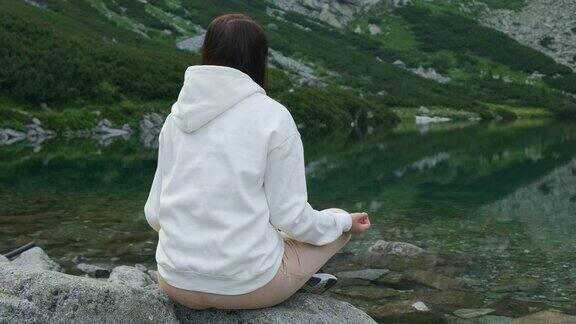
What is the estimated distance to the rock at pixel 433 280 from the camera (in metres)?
10.2

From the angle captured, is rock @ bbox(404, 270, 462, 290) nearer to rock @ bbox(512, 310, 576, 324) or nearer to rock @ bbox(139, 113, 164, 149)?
rock @ bbox(512, 310, 576, 324)

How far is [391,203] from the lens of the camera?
1947cm

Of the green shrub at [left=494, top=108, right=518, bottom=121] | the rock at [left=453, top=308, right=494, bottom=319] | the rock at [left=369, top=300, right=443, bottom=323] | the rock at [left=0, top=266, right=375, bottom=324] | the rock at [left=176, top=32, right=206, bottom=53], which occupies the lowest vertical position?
the rock at [left=176, top=32, right=206, bottom=53]

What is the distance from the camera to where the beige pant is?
471cm

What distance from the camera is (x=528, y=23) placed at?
129375 millimetres

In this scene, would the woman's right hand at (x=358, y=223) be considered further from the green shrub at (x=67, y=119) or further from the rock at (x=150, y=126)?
the rock at (x=150, y=126)

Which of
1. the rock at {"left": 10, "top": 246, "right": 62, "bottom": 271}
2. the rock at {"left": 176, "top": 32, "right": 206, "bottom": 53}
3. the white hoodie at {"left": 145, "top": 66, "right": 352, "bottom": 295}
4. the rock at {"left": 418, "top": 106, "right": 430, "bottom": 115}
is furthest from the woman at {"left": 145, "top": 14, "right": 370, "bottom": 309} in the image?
the rock at {"left": 418, "top": 106, "right": 430, "bottom": 115}

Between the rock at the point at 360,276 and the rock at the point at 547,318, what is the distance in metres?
2.58

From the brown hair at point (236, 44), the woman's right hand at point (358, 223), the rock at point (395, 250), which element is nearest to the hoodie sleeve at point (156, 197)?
the brown hair at point (236, 44)

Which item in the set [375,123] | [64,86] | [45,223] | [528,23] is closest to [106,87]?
[64,86]

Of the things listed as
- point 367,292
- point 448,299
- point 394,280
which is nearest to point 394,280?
point 394,280

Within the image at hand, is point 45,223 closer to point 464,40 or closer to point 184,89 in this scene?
point 184,89

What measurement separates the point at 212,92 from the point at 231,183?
62 cm

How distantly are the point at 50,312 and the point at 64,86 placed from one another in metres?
45.4
